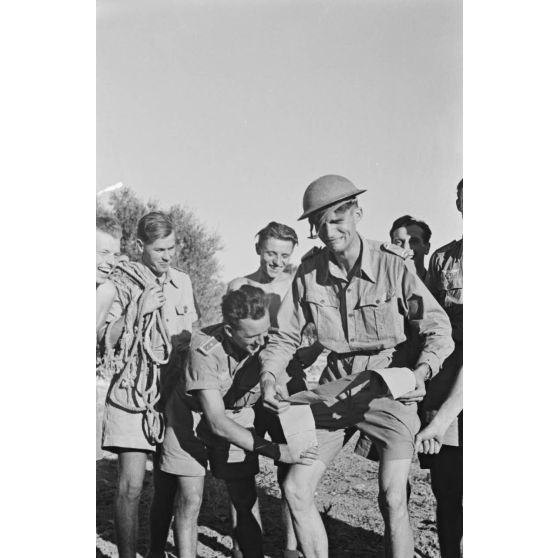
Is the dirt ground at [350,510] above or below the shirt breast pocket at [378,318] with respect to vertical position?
below

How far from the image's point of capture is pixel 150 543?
13.8 ft

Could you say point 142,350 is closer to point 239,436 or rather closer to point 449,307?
point 239,436

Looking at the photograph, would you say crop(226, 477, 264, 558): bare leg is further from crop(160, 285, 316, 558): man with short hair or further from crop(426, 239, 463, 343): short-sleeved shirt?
crop(426, 239, 463, 343): short-sleeved shirt

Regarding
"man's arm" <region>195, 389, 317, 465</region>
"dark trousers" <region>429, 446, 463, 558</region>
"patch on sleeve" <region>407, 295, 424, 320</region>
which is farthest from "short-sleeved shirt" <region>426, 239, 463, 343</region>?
"man's arm" <region>195, 389, 317, 465</region>

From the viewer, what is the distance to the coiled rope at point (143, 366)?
→ 4.17 metres

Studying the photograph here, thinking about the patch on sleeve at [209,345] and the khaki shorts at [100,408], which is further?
the khaki shorts at [100,408]

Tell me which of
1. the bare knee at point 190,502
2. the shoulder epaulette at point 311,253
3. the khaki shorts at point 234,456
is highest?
the shoulder epaulette at point 311,253

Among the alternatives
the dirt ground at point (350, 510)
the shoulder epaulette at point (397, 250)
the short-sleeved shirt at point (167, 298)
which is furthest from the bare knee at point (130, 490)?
the shoulder epaulette at point (397, 250)

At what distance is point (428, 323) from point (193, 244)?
4.10ft

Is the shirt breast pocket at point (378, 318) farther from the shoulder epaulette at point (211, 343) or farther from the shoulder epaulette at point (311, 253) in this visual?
the shoulder epaulette at point (211, 343)

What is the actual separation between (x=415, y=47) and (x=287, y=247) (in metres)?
1.19

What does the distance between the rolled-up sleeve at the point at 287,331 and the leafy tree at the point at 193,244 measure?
32 cm

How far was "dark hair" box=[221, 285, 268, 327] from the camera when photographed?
160 inches

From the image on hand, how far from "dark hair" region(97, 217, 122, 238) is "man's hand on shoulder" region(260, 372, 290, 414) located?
1.07m
